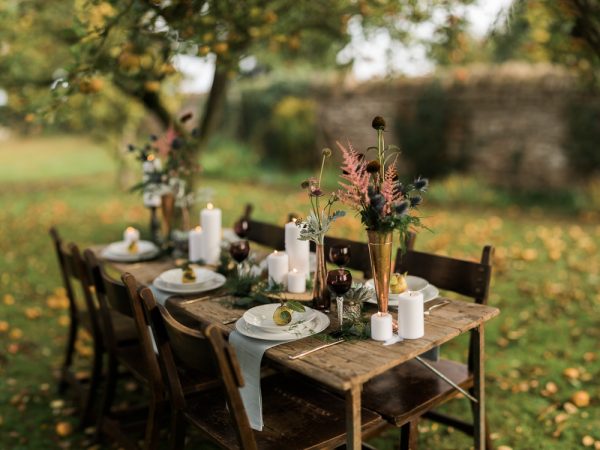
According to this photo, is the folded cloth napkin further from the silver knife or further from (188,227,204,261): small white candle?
(188,227,204,261): small white candle

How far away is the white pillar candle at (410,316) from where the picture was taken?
91.6 inches

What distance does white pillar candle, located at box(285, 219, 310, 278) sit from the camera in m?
2.97

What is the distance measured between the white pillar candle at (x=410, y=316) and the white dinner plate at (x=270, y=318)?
406mm

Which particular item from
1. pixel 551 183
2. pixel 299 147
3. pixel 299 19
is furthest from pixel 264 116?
pixel 299 19

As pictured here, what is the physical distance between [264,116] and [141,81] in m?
9.15

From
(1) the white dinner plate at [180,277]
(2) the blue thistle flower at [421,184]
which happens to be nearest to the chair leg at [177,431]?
(1) the white dinner plate at [180,277]

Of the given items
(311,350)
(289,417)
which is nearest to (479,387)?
(289,417)

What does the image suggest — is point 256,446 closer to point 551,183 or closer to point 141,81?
point 141,81

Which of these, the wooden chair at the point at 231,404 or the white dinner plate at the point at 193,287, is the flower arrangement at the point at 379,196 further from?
the white dinner plate at the point at 193,287

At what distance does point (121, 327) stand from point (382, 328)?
1.94 m

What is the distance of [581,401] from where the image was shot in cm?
367

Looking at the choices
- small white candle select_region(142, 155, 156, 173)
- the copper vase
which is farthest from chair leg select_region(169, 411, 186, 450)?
small white candle select_region(142, 155, 156, 173)

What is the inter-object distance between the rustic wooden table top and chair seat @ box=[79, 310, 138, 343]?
2.27ft

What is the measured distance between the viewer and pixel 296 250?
9.80ft
